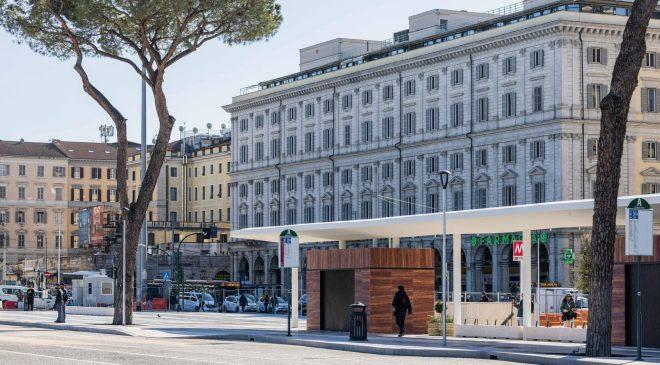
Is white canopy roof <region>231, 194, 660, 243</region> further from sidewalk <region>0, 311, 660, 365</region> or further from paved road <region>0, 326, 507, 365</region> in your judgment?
paved road <region>0, 326, 507, 365</region>

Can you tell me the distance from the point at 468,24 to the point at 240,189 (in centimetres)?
3474

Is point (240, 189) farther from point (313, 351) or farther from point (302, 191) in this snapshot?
point (313, 351)

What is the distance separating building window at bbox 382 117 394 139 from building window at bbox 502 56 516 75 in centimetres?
1579

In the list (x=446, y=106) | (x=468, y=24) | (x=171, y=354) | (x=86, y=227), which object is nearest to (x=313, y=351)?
(x=171, y=354)

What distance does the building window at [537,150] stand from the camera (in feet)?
329

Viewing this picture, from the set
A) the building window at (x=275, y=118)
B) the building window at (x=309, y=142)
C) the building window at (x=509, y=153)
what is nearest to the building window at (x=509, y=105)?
the building window at (x=509, y=153)

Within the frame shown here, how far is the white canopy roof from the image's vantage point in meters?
36.9

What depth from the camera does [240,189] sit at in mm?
142250

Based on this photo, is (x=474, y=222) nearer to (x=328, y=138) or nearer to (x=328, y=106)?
(x=328, y=138)

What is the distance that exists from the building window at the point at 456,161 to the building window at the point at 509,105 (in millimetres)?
6508

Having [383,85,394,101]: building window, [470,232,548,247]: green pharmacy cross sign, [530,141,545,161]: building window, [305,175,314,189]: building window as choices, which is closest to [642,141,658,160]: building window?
[530,141,545,161]: building window

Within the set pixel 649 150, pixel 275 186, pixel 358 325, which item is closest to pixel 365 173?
pixel 275 186

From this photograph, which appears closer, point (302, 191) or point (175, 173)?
point (302, 191)

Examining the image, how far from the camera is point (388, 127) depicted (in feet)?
386
